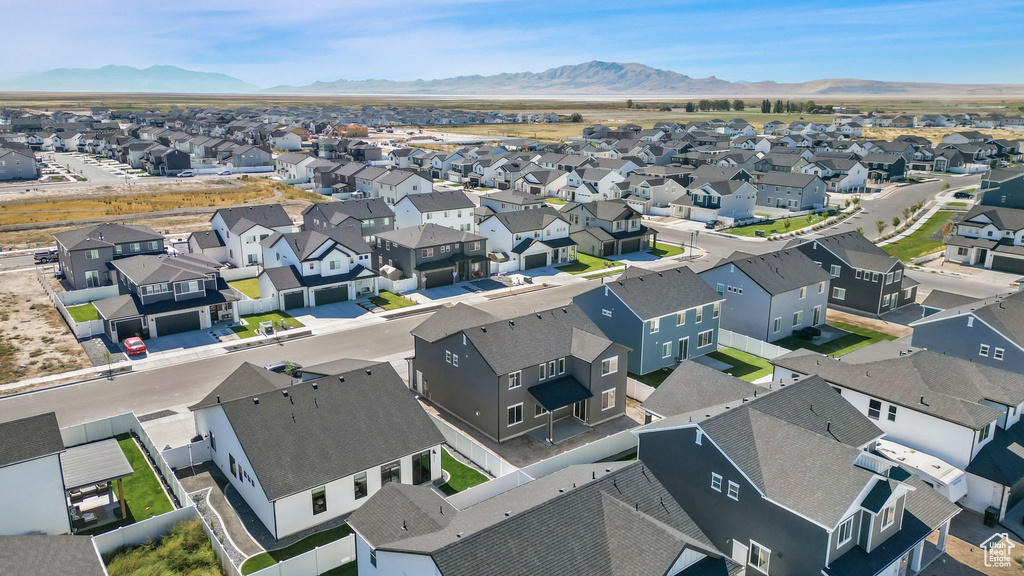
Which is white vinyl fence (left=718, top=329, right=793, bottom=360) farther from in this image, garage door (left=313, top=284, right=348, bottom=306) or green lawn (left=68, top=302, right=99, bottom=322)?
green lawn (left=68, top=302, right=99, bottom=322)

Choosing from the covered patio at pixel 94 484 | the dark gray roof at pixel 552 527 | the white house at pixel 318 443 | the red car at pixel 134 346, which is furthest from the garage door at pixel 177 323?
the dark gray roof at pixel 552 527

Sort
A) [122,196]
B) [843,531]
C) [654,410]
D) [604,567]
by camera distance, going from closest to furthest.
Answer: [604,567]
[843,531]
[654,410]
[122,196]

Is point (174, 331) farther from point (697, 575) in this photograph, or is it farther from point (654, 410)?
point (697, 575)

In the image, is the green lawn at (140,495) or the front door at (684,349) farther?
the front door at (684,349)

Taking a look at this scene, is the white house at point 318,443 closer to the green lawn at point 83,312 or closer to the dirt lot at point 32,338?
the dirt lot at point 32,338

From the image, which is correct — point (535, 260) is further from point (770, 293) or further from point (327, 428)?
point (327, 428)

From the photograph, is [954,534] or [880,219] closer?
[954,534]

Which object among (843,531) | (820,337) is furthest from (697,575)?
(820,337)
